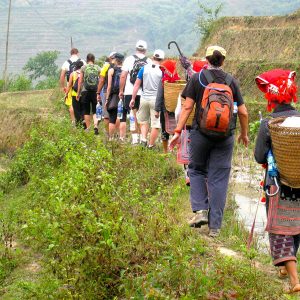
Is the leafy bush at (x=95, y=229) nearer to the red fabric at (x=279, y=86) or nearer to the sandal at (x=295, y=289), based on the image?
the sandal at (x=295, y=289)

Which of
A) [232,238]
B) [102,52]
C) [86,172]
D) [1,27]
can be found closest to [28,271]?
[86,172]

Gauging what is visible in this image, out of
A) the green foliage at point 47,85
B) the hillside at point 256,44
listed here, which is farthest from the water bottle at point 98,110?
the green foliage at point 47,85

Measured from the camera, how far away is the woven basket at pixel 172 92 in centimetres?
970

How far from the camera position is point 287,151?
5.64 m

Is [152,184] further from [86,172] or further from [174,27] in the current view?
[174,27]

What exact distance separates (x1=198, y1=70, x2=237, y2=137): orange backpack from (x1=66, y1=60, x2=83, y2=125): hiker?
7.21 meters

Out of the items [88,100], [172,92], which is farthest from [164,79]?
[88,100]

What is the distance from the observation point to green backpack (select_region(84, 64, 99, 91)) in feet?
43.8

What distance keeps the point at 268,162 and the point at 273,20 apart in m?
19.3

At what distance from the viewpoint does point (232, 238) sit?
695 cm

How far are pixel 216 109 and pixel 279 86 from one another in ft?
2.57

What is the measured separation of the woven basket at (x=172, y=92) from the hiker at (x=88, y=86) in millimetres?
3539

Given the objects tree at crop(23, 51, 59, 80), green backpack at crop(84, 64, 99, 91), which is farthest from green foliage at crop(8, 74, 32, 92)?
tree at crop(23, 51, 59, 80)

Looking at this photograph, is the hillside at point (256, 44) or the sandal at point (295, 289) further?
the hillside at point (256, 44)
